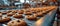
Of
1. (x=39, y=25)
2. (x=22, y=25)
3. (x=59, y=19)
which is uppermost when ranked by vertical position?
(x=39, y=25)

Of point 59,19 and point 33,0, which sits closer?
point 59,19

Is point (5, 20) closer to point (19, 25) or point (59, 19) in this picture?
point (19, 25)

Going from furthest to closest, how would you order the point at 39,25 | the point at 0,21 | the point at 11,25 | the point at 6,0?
A: the point at 6,0
the point at 0,21
the point at 11,25
the point at 39,25

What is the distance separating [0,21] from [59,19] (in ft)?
6.38

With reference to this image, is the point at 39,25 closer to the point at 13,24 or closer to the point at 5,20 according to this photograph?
the point at 13,24

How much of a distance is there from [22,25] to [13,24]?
0.32 feet

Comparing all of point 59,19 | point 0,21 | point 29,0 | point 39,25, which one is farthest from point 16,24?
point 29,0

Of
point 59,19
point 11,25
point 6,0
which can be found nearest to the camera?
point 11,25

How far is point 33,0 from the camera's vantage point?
6.89 m

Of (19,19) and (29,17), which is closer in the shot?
(19,19)

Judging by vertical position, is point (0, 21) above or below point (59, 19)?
above

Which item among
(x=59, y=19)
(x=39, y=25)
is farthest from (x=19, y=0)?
(x=39, y=25)

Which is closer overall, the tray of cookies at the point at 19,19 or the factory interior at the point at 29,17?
the factory interior at the point at 29,17

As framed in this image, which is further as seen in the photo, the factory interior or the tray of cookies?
the tray of cookies
